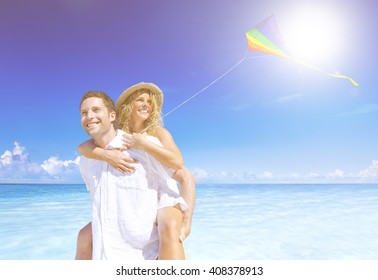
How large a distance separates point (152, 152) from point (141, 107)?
373 mm

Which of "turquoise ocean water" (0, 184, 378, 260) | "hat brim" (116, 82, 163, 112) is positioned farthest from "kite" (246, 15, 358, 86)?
"turquoise ocean water" (0, 184, 378, 260)

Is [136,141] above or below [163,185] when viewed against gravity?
above

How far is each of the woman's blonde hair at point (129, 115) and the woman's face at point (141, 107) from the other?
2cm

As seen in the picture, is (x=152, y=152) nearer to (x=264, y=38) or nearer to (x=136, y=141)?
(x=136, y=141)

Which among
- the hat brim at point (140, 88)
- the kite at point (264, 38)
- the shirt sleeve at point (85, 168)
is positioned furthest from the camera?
the kite at point (264, 38)

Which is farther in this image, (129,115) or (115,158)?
(129,115)

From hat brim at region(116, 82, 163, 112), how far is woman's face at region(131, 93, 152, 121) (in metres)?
0.04

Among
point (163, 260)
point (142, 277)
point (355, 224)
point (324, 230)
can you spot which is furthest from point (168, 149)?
point (355, 224)

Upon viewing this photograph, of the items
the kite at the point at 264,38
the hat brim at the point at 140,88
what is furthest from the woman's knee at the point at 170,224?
the kite at the point at 264,38

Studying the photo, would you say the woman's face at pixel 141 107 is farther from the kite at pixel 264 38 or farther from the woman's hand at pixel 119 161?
the kite at pixel 264 38

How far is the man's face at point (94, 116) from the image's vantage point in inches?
71.5

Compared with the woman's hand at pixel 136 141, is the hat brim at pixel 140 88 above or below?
above

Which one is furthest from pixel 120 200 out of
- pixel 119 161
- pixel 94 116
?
pixel 94 116

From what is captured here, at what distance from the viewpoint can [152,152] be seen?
5.76 ft
